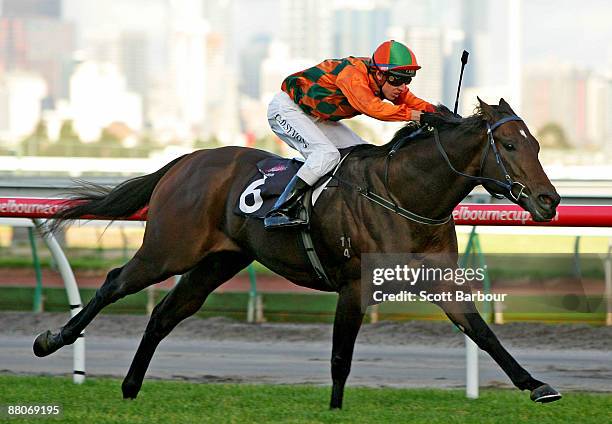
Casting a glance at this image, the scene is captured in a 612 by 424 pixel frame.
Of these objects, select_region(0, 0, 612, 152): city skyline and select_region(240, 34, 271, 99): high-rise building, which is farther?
select_region(240, 34, 271, 99): high-rise building

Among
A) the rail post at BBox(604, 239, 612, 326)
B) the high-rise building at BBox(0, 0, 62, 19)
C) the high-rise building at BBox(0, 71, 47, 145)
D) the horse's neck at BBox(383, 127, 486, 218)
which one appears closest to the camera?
the horse's neck at BBox(383, 127, 486, 218)

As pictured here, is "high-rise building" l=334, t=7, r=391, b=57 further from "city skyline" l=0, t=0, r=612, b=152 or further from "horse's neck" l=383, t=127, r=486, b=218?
"horse's neck" l=383, t=127, r=486, b=218

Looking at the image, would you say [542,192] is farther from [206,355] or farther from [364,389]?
[206,355]

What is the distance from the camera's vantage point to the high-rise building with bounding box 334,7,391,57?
138 meters

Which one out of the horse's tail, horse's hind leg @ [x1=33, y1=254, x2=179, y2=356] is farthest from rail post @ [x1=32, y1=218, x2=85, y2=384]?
horse's hind leg @ [x1=33, y1=254, x2=179, y2=356]

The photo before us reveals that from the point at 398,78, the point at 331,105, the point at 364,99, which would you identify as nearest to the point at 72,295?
the point at 331,105

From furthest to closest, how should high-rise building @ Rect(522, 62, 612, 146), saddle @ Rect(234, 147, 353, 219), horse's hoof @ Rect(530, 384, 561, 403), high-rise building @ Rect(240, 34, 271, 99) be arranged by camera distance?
high-rise building @ Rect(240, 34, 271, 99)
high-rise building @ Rect(522, 62, 612, 146)
saddle @ Rect(234, 147, 353, 219)
horse's hoof @ Rect(530, 384, 561, 403)

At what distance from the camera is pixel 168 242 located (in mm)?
6070

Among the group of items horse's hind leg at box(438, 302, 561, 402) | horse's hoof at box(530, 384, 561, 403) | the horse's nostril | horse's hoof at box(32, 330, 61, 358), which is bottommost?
horse's hoof at box(32, 330, 61, 358)

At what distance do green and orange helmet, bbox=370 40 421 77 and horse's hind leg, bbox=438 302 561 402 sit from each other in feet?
3.56

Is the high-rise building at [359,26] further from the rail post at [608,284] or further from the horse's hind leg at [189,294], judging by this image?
the horse's hind leg at [189,294]

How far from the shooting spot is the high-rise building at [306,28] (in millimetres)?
161875

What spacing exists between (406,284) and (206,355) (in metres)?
3.07

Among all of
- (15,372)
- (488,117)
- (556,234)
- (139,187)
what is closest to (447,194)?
(488,117)
